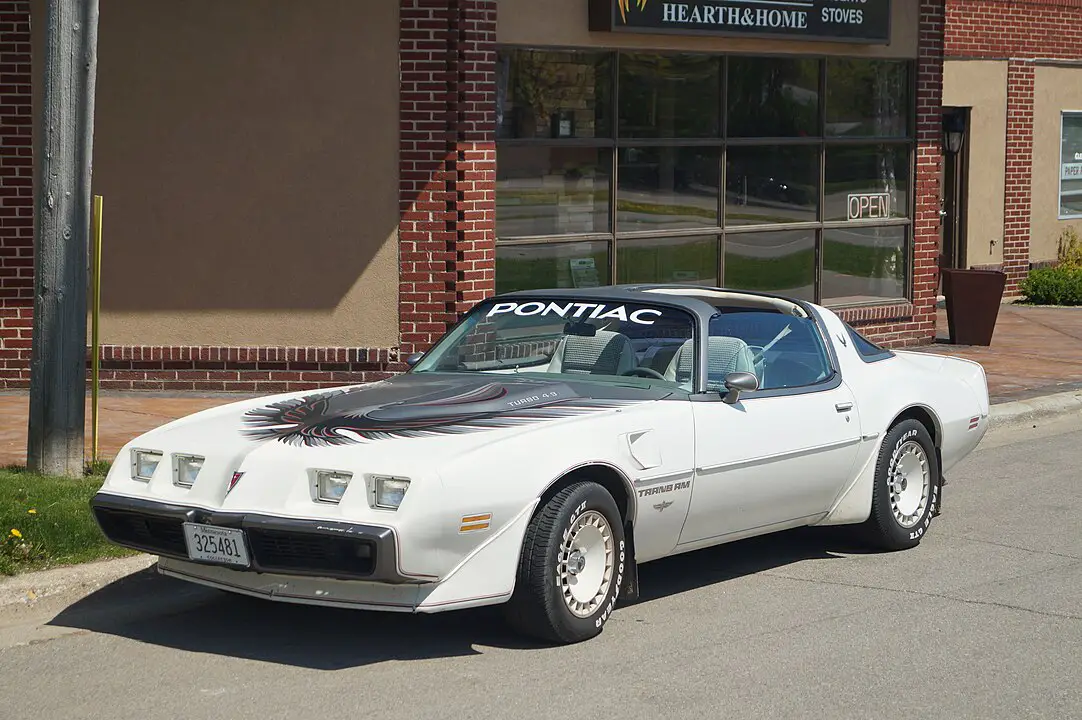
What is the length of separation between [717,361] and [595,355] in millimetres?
599

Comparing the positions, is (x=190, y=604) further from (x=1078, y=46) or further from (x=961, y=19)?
(x=1078, y=46)

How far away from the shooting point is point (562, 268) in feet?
47.1

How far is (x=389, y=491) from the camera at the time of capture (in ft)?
19.4

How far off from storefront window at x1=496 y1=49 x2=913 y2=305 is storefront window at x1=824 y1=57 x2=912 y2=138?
2cm

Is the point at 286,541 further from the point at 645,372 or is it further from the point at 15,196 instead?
the point at 15,196

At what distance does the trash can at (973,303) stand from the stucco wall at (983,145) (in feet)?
17.3

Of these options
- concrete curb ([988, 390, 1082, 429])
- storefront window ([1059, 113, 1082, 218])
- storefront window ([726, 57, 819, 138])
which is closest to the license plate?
concrete curb ([988, 390, 1082, 429])

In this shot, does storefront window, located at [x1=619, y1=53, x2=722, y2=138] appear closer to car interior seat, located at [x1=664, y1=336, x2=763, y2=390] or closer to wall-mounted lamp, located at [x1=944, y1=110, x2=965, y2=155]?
wall-mounted lamp, located at [x1=944, y1=110, x2=965, y2=155]

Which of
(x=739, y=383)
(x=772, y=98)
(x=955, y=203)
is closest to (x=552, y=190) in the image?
(x=772, y=98)

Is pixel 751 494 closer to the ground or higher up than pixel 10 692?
higher up

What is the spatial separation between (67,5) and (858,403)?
4.91 metres

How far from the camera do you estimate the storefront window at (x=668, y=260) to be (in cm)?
1477

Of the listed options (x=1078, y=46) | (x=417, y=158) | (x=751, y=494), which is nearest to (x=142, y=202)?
(x=417, y=158)

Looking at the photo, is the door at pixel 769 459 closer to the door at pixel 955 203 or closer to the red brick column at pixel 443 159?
the red brick column at pixel 443 159
